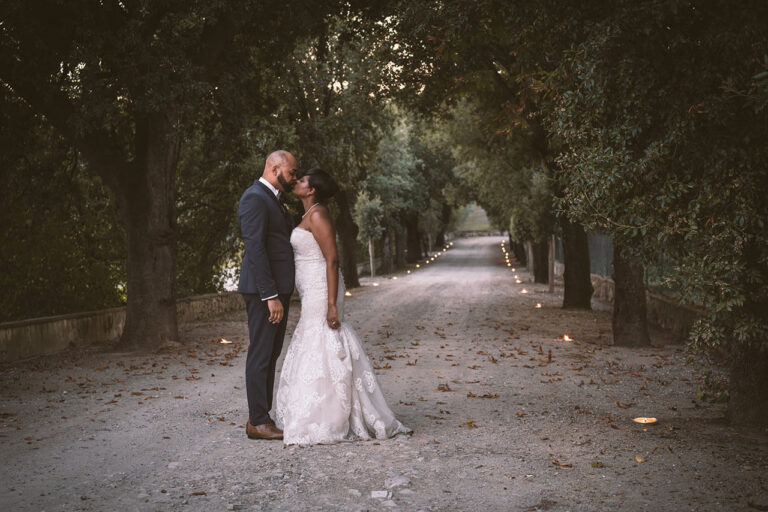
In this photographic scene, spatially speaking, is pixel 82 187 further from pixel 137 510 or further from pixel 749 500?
pixel 749 500

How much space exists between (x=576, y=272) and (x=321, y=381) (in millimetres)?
15441

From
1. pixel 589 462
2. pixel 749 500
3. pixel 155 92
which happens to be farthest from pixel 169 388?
pixel 749 500

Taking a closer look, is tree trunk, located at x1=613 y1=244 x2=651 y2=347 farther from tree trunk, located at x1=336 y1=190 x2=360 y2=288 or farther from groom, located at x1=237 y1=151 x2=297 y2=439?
tree trunk, located at x1=336 y1=190 x2=360 y2=288

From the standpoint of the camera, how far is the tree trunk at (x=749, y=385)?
22.5ft

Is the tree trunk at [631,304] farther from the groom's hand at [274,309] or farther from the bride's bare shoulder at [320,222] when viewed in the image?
the groom's hand at [274,309]

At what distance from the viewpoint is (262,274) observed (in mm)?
6395

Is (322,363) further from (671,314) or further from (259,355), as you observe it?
(671,314)

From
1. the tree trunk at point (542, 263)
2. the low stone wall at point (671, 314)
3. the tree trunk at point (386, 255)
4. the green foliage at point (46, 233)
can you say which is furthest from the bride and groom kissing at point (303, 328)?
the tree trunk at point (386, 255)

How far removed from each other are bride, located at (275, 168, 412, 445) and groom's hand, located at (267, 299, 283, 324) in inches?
9.4

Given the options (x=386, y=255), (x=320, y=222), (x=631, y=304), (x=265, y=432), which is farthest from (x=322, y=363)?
(x=386, y=255)

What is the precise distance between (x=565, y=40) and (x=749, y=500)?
171 inches

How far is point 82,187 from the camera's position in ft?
55.6

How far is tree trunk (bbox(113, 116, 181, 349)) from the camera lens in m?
13.6

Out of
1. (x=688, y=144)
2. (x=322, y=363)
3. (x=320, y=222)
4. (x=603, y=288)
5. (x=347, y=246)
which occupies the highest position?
(x=688, y=144)
